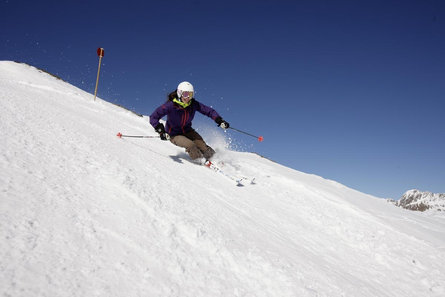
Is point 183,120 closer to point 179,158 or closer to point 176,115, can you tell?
point 176,115

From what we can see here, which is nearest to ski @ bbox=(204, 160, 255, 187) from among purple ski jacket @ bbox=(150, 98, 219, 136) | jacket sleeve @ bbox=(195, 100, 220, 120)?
purple ski jacket @ bbox=(150, 98, 219, 136)

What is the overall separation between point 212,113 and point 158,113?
1.66 metres

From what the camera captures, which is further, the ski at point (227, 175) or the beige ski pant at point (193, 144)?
the beige ski pant at point (193, 144)

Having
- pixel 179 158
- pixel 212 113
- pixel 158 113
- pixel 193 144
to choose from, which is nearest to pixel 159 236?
pixel 179 158

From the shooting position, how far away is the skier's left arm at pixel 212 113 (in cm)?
810

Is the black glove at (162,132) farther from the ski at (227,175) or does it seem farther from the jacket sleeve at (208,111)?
the jacket sleeve at (208,111)

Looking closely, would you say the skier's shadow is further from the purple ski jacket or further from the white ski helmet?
the white ski helmet

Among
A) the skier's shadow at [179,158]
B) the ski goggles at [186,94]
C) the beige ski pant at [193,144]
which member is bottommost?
the skier's shadow at [179,158]

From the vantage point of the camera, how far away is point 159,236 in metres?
2.63

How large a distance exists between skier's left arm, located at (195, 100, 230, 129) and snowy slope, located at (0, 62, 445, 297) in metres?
2.58

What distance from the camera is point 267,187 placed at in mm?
6781

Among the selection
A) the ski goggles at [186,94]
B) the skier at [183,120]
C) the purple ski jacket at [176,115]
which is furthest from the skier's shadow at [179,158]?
the ski goggles at [186,94]

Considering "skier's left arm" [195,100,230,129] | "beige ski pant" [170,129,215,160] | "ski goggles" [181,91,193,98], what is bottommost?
"beige ski pant" [170,129,215,160]

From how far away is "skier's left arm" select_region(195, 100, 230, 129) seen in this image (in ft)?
26.6
